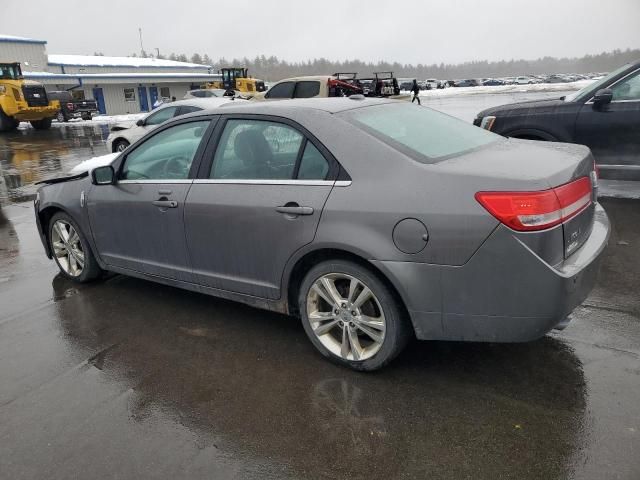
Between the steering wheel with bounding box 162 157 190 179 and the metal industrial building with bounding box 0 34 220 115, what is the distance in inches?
1403

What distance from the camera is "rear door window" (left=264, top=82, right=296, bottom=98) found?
608 inches

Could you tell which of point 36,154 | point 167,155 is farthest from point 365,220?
point 36,154

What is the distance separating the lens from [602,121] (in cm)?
641

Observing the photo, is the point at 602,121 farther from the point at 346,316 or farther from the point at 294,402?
the point at 294,402

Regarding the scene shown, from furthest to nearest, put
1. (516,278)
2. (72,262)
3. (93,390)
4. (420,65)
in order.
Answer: (420,65) < (72,262) < (93,390) < (516,278)

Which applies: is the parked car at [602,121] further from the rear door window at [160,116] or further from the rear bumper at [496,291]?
the rear door window at [160,116]

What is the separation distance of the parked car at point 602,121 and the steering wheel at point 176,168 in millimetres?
4738

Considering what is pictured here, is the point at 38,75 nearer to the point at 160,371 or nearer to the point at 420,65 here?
the point at 160,371

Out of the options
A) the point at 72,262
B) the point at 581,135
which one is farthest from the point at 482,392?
the point at 581,135

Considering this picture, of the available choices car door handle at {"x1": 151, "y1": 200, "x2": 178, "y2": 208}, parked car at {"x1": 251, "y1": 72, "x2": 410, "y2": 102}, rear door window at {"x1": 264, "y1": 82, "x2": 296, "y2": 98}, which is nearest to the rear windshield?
car door handle at {"x1": 151, "y1": 200, "x2": 178, "y2": 208}

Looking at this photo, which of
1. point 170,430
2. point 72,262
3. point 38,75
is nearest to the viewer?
point 170,430

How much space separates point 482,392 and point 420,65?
199m

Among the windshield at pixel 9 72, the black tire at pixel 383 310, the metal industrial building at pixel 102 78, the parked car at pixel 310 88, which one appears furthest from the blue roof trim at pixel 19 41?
the black tire at pixel 383 310

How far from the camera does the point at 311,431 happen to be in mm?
2680
